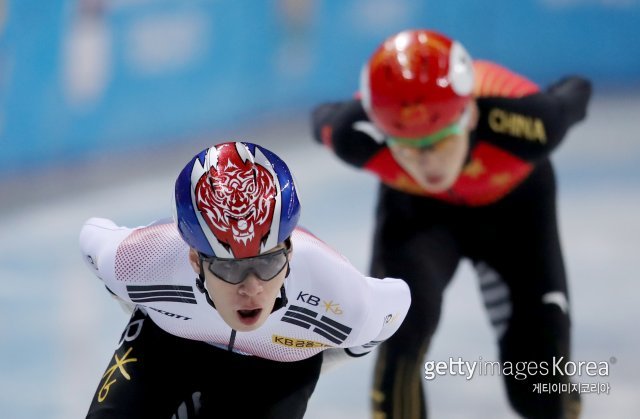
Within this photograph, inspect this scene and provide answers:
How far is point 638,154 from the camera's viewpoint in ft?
25.7

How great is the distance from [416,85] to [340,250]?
8.19ft

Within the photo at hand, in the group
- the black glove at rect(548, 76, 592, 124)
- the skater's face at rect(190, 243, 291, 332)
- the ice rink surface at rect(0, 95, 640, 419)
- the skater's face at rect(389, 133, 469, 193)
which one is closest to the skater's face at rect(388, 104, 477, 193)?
the skater's face at rect(389, 133, 469, 193)

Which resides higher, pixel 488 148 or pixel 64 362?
pixel 488 148

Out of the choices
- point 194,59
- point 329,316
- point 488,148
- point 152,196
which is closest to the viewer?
point 329,316

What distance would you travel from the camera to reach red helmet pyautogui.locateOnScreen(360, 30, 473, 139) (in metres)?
3.91

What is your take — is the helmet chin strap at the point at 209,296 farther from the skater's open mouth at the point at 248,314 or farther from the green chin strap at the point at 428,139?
the green chin strap at the point at 428,139

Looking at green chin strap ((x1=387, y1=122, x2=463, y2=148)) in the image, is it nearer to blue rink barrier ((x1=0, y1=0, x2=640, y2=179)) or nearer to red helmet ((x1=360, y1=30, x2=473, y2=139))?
red helmet ((x1=360, y1=30, x2=473, y2=139))

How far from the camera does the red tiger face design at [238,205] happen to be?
9.12 feet

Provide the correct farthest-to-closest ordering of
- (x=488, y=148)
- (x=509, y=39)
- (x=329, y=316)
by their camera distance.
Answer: (x=509, y=39)
(x=488, y=148)
(x=329, y=316)

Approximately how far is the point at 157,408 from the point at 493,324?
5.43 ft

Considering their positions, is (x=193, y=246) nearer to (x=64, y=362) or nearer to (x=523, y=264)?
(x=523, y=264)

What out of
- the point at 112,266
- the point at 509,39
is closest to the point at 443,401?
the point at 112,266

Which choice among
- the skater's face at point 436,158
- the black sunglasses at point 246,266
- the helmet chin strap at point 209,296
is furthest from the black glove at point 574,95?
the black sunglasses at point 246,266

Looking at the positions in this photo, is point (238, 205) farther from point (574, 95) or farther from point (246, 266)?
point (574, 95)
